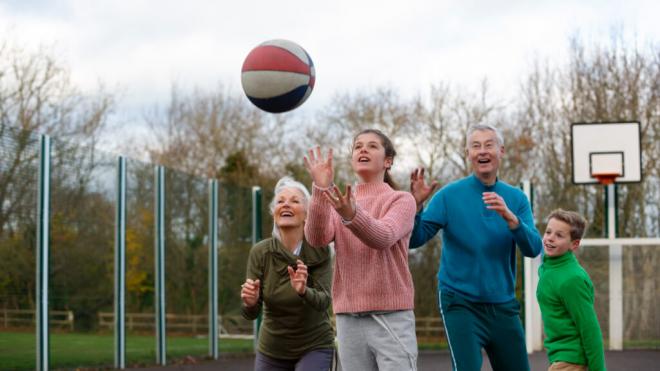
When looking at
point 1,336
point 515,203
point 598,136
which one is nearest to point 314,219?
point 515,203

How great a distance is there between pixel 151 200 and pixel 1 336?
373 centimetres

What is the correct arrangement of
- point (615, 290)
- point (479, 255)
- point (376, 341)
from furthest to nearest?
point (615, 290) < point (479, 255) < point (376, 341)

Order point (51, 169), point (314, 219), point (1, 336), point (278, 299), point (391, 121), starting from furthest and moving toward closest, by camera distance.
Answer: point (391, 121)
point (51, 169)
point (1, 336)
point (278, 299)
point (314, 219)

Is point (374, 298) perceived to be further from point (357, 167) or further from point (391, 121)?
point (391, 121)

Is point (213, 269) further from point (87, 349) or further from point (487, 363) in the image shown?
point (487, 363)

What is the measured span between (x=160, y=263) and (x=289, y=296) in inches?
332

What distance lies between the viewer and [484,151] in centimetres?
487

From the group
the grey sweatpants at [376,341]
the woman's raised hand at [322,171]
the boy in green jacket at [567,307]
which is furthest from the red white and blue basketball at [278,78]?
the woman's raised hand at [322,171]

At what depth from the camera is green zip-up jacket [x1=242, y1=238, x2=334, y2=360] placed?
15.9ft

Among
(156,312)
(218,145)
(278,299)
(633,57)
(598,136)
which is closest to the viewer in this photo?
(278,299)

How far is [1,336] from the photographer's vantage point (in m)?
9.55

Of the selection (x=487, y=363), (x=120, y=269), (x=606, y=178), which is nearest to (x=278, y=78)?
(x=120, y=269)

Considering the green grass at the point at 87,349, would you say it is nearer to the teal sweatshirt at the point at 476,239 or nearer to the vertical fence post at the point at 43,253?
the vertical fence post at the point at 43,253

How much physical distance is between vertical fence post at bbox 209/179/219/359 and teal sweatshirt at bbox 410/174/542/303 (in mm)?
9584
